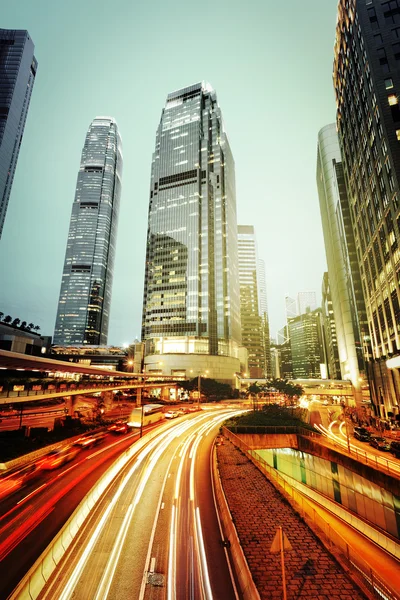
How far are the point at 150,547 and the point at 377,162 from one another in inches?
2610

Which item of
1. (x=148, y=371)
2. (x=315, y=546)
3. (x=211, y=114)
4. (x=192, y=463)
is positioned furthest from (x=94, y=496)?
(x=211, y=114)

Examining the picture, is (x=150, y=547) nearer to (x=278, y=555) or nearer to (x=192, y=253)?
(x=278, y=555)

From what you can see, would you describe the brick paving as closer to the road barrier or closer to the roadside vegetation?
the road barrier

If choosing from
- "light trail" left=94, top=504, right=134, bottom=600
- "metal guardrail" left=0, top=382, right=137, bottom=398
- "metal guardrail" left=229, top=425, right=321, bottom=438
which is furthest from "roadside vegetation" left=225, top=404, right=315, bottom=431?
"light trail" left=94, top=504, right=134, bottom=600

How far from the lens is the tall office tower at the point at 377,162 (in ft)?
159

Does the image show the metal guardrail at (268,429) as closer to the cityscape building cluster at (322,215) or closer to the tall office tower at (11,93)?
the cityscape building cluster at (322,215)

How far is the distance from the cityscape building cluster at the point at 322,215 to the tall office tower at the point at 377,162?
9.0 inches

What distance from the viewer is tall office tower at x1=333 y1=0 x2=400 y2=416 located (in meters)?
48.4

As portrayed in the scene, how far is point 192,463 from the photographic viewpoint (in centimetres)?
2686

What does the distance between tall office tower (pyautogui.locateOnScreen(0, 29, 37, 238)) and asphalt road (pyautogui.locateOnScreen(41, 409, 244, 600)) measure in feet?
455

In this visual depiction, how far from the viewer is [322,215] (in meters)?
137

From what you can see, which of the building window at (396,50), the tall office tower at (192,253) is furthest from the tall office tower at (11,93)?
the building window at (396,50)

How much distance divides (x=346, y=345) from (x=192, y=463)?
94.4 metres

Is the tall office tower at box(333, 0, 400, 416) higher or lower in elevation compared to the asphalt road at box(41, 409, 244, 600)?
higher
